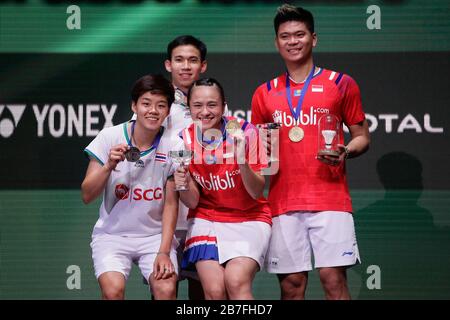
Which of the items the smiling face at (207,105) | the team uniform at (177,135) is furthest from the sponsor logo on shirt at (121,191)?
the smiling face at (207,105)

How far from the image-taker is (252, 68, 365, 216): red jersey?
14.0ft

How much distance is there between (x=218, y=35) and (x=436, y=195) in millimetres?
1876

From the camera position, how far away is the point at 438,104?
541 cm

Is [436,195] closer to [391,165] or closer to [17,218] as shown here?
[391,165]

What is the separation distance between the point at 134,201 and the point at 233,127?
726 millimetres

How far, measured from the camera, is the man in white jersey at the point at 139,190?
166 inches

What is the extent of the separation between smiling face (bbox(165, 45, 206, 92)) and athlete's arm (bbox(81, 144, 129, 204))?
2.63 ft

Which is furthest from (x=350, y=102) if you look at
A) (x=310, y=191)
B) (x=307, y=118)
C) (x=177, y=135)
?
(x=177, y=135)

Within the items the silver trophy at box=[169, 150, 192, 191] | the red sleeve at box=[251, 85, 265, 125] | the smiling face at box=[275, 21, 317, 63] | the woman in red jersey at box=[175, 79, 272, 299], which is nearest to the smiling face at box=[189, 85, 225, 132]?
the woman in red jersey at box=[175, 79, 272, 299]

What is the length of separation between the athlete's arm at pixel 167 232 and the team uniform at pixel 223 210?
0.11 meters

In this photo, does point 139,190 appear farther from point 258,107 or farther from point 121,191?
point 258,107
